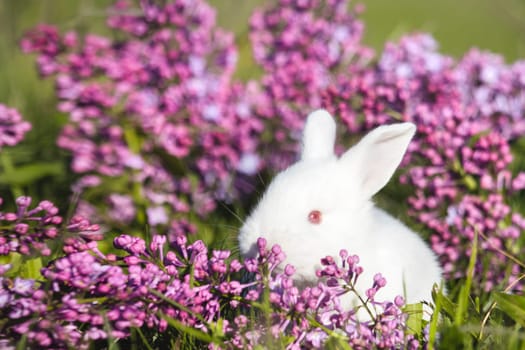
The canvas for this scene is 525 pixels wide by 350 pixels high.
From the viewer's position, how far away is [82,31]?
5.23 meters

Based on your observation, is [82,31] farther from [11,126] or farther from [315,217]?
→ [315,217]

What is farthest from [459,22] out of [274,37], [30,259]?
[30,259]

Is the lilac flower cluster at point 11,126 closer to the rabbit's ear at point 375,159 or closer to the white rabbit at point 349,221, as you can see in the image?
the white rabbit at point 349,221

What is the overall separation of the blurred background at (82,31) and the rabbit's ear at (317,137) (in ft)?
5.72

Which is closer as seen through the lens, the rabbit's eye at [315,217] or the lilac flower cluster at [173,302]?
the lilac flower cluster at [173,302]

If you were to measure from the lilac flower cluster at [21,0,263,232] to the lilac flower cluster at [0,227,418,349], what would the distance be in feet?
5.83

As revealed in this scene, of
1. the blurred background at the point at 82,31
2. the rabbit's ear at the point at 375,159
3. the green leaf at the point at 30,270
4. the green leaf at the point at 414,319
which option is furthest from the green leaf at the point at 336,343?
the blurred background at the point at 82,31

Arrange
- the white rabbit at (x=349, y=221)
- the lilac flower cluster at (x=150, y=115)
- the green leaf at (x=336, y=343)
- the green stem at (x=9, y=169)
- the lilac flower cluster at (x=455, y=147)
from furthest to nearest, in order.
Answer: the lilac flower cluster at (x=150, y=115) < the green stem at (x=9, y=169) < the lilac flower cluster at (x=455, y=147) < the white rabbit at (x=349, y=221) < the green leaf at (x=336, y=343)

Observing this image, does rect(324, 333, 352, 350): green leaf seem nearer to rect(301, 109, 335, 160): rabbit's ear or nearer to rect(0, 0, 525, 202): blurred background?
rect(301, 109, 335, 160): rabbit's ear

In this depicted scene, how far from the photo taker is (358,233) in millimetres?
2965

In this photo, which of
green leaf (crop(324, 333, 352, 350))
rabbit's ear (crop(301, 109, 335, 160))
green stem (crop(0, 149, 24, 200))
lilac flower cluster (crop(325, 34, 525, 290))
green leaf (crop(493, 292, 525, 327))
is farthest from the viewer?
green stem (crop(0, 149, 24, 200))

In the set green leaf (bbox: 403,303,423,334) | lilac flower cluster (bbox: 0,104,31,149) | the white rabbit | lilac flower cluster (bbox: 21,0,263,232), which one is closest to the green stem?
lilac flower cluster (bbox: 21,0,263,232)

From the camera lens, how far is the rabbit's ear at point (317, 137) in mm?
3379

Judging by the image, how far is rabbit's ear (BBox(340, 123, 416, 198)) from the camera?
304 centimetres
